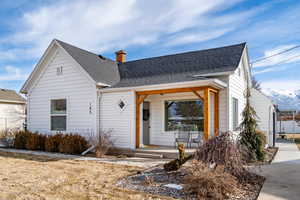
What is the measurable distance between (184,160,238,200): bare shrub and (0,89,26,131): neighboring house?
18.2m

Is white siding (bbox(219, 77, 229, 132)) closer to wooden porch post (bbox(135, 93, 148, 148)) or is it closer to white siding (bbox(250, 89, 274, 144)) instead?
wooden porch post (bbox(135, 93, 148, 148))

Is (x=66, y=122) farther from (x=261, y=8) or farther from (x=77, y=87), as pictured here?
(x=261, y=8)

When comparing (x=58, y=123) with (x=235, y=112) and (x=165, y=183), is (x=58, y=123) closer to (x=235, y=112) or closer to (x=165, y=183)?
(x=165, y=183)

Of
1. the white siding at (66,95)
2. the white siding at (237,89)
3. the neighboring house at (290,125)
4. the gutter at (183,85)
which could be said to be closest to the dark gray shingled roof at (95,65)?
the white siding at (66,95)

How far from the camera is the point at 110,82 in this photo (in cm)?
1032

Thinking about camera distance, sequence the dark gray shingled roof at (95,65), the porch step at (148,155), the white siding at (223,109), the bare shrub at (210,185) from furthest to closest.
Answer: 1. the dark gray shingled roof at (95,65)
2. the white siding at (223,109)
3. the porch step at (148,155)
4. the bare shrub at (210,185)

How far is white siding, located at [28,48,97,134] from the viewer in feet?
32.8

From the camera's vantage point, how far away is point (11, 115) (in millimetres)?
19516

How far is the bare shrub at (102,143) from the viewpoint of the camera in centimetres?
848

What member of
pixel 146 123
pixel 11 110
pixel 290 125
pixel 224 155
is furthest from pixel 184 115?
pixel 290 125

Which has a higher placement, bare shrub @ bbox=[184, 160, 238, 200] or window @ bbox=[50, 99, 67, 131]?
window @ bbox=[50, 99, 67, 131]

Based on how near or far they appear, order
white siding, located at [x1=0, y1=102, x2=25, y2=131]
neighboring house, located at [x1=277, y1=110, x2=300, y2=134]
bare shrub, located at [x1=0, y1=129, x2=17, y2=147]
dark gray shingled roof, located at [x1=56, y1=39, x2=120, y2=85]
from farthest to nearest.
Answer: neighboring house, located at [x1=277, y1=110, x2=300, y2=134] → white siding, located at [x1=0, y1=102, x2=25, y2=131] → bare shrub, located at [x1=0, y1=129, x2=17, y2=147] → dark gray shingled roof, located at [x1=56, y1=39, x2=120, y2=85]

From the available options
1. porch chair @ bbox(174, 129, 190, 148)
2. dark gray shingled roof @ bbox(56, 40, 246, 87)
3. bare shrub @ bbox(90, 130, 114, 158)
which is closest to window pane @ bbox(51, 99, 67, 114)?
dark gray shingled roof @ bbox(56, 40, 246, 87)

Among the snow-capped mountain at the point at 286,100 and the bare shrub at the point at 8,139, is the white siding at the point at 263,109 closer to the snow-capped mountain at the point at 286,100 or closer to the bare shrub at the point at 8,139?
the snow-capped mountain at the point at 286,100
